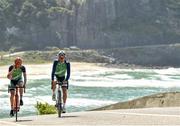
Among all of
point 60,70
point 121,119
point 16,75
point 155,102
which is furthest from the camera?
point 155,102

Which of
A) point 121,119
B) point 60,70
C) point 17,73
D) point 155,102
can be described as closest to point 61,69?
point 60,70

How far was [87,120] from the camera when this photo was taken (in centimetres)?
2114

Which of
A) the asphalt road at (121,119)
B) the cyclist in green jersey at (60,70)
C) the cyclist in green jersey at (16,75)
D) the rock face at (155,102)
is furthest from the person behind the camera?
the rock face at (155,102)

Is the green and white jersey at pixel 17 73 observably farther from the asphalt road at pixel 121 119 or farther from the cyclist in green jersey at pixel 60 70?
the asphalt road at pixel 121 119

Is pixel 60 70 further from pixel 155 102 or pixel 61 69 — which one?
pixel 155 102

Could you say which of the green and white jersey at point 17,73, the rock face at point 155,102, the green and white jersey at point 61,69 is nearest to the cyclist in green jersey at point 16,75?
the green and white jersey at point 17,73

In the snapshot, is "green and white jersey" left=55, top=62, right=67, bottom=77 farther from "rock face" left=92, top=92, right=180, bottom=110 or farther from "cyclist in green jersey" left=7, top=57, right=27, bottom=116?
"rock face" left=92, top=92, right=180, bottom=110

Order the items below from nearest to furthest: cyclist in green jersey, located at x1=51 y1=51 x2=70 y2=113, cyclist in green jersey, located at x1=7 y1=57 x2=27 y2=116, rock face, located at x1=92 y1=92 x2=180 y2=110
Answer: cyclist in green jersey, located at x1=7 y1=57 x2=27 y2=116, cyclist in green jersey, located at x1=51 y1=51 x2=70 y2=113, rock face, located at x1=92 y1=92 x2=180 y2=110

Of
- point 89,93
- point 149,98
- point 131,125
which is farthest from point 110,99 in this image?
point 131,125

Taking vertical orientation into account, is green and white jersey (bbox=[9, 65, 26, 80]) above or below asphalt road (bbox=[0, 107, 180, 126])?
above

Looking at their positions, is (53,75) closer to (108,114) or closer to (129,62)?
(108,114)

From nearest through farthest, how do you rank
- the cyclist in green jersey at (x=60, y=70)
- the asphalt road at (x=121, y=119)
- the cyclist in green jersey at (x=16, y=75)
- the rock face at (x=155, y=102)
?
the asphalt road at (x=121, y=119) → the cyclist in green jersey at (x=16, y=75) → the cyclist in green jersey at (x=60, y=70) → the rock face at (x=155, y=102)

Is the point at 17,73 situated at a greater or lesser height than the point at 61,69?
lesser

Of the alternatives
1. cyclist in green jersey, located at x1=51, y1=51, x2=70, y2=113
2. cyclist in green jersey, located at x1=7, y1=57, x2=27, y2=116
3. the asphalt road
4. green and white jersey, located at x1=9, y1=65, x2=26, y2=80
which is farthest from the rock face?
green and white jersey, located at x1=9, y1=65, x2=26, y2=80
